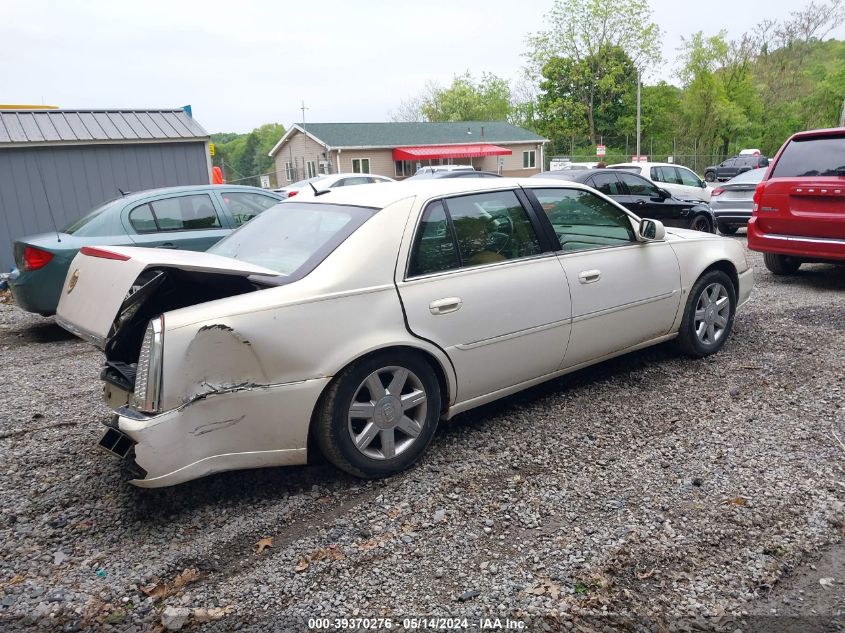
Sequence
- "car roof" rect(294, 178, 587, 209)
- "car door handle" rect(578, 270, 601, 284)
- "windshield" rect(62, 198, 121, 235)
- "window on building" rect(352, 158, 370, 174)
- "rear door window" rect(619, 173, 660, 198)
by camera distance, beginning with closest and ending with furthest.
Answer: "car roof" rect(294, 178, 587, 209) → "car door handle" rect(578, 270, 601, 284) → "windshield" rect(62, 198, 121, 235) → "rear door window" rect(619, 173, 660, 198) → "window on building" rect(352, 158, 370, 174)

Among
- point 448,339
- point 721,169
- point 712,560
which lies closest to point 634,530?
point 712,560

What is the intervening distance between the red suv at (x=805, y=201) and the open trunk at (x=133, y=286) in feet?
21.6

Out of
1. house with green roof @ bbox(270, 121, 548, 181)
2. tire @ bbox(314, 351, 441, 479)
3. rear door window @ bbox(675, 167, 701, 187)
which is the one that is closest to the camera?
tire @ bbox(314, 351, 441, 479)

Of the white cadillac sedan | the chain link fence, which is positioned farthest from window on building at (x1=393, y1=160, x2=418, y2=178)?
the white cadillac sedan

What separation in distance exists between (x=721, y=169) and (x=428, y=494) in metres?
33.6

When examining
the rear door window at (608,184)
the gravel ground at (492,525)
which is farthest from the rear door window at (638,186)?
the gravel ground at (492,525)

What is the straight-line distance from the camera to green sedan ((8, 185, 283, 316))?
21.1 ft

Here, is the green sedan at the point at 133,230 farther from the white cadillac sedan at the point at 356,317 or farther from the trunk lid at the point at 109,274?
the trunk lid at the point at 109,274

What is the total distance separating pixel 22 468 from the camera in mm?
3717

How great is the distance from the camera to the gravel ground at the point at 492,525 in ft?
8.30

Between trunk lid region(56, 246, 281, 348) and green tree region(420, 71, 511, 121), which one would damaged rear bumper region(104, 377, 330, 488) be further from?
green tree region(420, 71, 511, 121)

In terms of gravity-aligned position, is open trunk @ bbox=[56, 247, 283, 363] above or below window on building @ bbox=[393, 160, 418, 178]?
below

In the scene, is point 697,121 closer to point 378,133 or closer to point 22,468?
point 378,133

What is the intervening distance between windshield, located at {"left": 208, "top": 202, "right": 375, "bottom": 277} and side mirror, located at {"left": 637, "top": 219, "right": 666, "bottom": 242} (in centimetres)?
218
